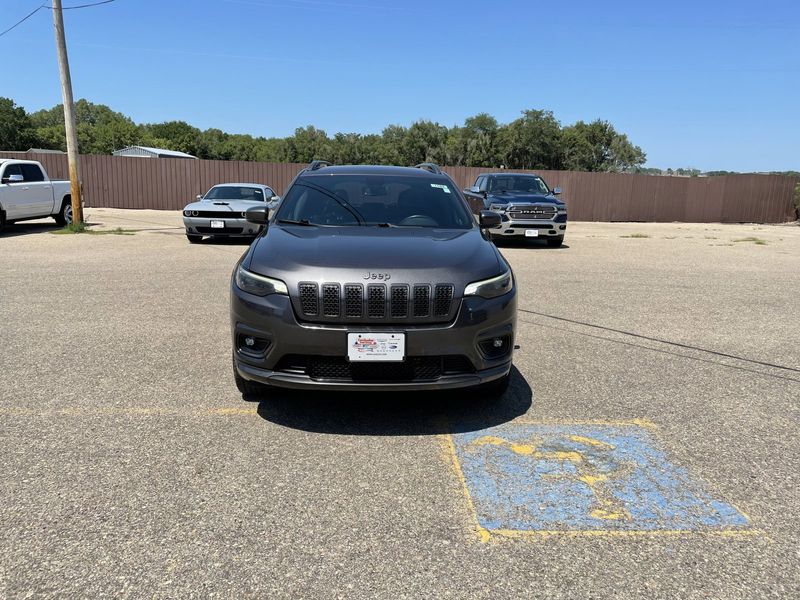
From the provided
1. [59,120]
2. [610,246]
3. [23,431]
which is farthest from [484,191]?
[59,120]

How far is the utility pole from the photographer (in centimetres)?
1573

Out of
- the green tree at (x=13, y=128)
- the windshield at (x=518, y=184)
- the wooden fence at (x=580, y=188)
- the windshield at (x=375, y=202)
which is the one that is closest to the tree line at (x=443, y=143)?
the green tree at (x=13, y=128)

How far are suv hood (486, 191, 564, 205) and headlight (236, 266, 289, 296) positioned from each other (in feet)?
38.7

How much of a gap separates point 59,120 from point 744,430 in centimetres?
16031

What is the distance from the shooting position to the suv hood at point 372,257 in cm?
365

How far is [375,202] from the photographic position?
5.22 metres

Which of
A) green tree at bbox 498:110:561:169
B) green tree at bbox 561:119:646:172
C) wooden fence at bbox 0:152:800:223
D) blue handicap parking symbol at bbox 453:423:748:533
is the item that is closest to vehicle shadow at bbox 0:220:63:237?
wooden fence at bbox 0:152:800:223

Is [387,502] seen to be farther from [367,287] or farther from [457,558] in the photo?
[367,287]

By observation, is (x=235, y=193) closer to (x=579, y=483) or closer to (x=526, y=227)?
(x=526, y=227)

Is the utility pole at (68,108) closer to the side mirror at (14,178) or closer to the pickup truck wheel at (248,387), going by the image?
the side mirror at (14,178)

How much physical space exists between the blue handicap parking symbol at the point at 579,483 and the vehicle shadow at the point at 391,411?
217mm

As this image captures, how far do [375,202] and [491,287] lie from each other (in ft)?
5.68

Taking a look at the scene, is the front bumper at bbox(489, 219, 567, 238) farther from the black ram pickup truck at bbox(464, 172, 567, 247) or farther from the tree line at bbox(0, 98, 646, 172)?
the tree line at bbox(0, 98, 646, 172)

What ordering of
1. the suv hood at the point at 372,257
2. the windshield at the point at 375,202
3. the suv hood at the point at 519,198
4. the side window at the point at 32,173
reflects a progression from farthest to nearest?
the side window at the point at 32,173, the suv hood at the point at 519,198, the windshield at the point at 375,202, the suv hood at the point at 372,257
